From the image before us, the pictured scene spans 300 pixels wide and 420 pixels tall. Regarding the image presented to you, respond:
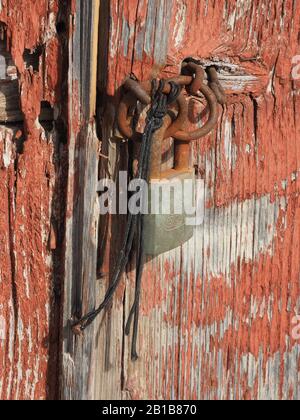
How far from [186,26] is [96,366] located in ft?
2.23

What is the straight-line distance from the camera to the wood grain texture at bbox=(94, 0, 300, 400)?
3.64ft

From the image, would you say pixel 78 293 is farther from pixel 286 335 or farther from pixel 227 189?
pixel 286 335

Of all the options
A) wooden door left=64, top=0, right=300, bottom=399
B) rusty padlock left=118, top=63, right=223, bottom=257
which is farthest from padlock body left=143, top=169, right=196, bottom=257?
wooden door left=64, top=0, right=300, bottom=399

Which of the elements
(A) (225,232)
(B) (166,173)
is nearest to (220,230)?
(A) (225,232)

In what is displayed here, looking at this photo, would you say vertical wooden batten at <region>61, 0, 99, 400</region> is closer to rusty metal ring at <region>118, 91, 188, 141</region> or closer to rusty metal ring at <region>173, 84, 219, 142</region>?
rusty metal ring at <region>118, 91, 188, 141</region>

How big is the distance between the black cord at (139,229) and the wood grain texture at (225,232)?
0.06 meters

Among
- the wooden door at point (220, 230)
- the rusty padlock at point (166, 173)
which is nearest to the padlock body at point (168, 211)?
the rusty padlock at point (166, 173)

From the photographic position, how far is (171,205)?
107cm

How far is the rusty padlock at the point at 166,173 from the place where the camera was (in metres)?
1.05

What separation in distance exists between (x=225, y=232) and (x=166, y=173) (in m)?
0.25

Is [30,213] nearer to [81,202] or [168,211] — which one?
[81,202]

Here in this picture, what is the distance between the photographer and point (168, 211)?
107 cm
